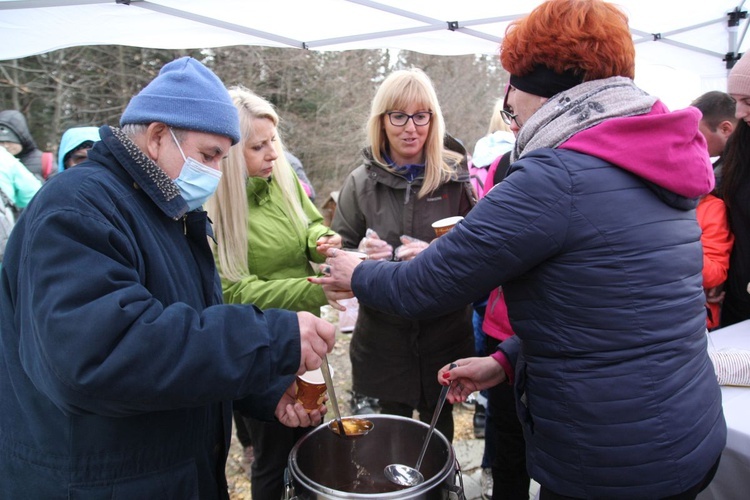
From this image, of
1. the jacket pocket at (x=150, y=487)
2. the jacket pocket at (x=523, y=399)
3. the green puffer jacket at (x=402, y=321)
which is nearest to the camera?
the jacket pocket at (x=150, y=487)

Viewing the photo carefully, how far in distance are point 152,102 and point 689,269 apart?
4.88 feet

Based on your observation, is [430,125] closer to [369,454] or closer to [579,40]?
[579,40]

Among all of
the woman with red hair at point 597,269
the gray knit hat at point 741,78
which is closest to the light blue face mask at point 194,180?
the woman with red hair at point 597,269

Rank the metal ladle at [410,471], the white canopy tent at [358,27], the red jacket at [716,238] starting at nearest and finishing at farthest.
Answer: the metal ladle at [410,471] → the red jacket at [716,238] → the white canopy tent at [358,27]

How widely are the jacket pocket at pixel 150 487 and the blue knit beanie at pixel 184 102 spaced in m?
0.88

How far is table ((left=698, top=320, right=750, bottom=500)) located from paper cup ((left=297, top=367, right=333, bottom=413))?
139 cm

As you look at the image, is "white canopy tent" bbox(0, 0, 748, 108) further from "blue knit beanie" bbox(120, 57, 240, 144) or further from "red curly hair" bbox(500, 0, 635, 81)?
"blue knit beanie" bbox(120, 57, 240, 144)

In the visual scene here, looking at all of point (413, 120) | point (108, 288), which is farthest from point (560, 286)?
point (413, 120)

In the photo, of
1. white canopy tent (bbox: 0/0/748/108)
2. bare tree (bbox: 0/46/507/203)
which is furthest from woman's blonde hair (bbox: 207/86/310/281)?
bare tree (bbox: 0/46/507/203)

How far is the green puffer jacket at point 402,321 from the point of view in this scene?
280cm

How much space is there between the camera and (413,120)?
287cm

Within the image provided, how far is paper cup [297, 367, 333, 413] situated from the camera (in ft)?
5.84

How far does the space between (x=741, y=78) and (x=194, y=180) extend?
251 centimetres

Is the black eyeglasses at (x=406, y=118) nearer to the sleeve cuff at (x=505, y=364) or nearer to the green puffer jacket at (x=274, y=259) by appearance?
the green puffer jacket at (x=274, y=259)
